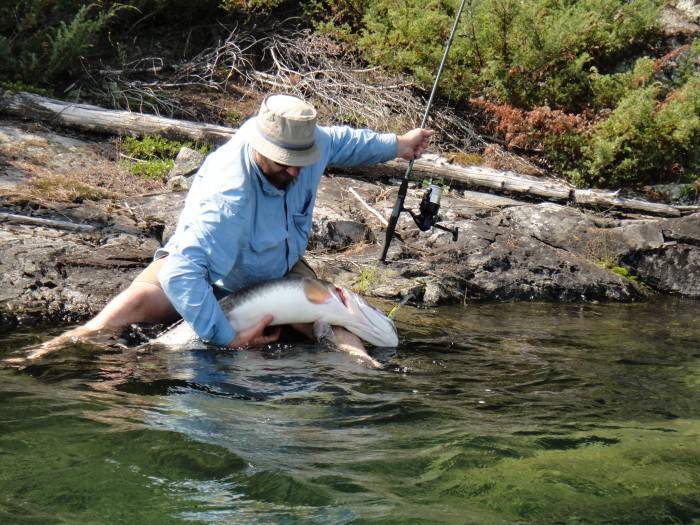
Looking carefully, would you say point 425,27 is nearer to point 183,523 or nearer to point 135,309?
point 135,309

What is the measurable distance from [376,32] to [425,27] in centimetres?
69

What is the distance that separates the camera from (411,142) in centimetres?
609

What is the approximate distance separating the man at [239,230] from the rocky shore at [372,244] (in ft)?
3.28

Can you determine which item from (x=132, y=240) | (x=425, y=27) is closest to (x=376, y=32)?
(x=425, y=27)

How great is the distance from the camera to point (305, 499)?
317 centimetres

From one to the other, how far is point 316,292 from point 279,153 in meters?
0.99

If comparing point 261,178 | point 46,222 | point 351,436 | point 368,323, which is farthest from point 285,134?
point 46,222

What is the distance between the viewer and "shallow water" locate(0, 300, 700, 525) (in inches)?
123

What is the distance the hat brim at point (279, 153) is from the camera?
4.91 meters

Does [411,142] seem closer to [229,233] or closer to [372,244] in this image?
[229,233]

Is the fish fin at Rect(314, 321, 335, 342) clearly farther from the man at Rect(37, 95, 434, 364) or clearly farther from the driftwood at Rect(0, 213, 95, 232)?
the driftwood at Rect(0, 213, 95, 232)

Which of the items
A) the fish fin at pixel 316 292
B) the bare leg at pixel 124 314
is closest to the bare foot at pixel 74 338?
the bare leg at pixel 124 314

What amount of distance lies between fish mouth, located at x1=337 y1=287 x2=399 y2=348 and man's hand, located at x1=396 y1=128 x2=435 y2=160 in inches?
45.7

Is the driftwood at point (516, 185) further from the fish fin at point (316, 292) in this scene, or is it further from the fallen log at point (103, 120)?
the fish fin at point (316, 292)
